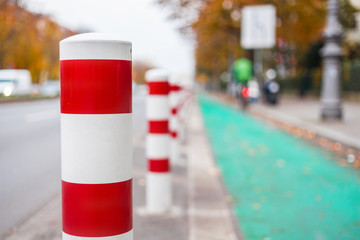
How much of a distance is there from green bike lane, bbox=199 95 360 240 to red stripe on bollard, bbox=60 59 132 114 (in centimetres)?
240

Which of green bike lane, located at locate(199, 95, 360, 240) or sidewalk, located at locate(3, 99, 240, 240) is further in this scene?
green bike lane, located at locate(199, 95, 360, 240)

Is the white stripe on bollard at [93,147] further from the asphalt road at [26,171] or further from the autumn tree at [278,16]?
the autumn tree at [278,16]

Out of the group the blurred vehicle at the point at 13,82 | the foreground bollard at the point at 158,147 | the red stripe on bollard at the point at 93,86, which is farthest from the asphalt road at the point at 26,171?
the blurred vehicle at the point at 13,82

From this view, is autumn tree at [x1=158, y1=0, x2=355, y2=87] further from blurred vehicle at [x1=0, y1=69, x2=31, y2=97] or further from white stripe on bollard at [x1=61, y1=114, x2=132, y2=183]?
white stripe on bollard at [x1=61, y1=114, x2=132, y2=183]

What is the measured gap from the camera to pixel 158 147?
4297mm

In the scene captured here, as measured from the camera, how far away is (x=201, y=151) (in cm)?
841

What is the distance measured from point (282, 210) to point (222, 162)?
2965mm

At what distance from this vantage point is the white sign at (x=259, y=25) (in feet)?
81.1


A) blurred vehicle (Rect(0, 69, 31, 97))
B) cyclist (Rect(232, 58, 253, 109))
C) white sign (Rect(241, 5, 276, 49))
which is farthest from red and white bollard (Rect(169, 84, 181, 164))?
blurred vehicle (Rect(0, 69, 31, 97))

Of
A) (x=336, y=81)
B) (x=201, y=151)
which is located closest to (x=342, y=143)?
(x=201, y=151)

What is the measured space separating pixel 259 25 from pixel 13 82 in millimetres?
17056

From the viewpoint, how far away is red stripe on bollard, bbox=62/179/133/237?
1.81m

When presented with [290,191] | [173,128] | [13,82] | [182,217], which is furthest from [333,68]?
[13,82]

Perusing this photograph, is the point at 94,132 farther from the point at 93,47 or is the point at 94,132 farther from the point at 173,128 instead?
the point at 173,128
